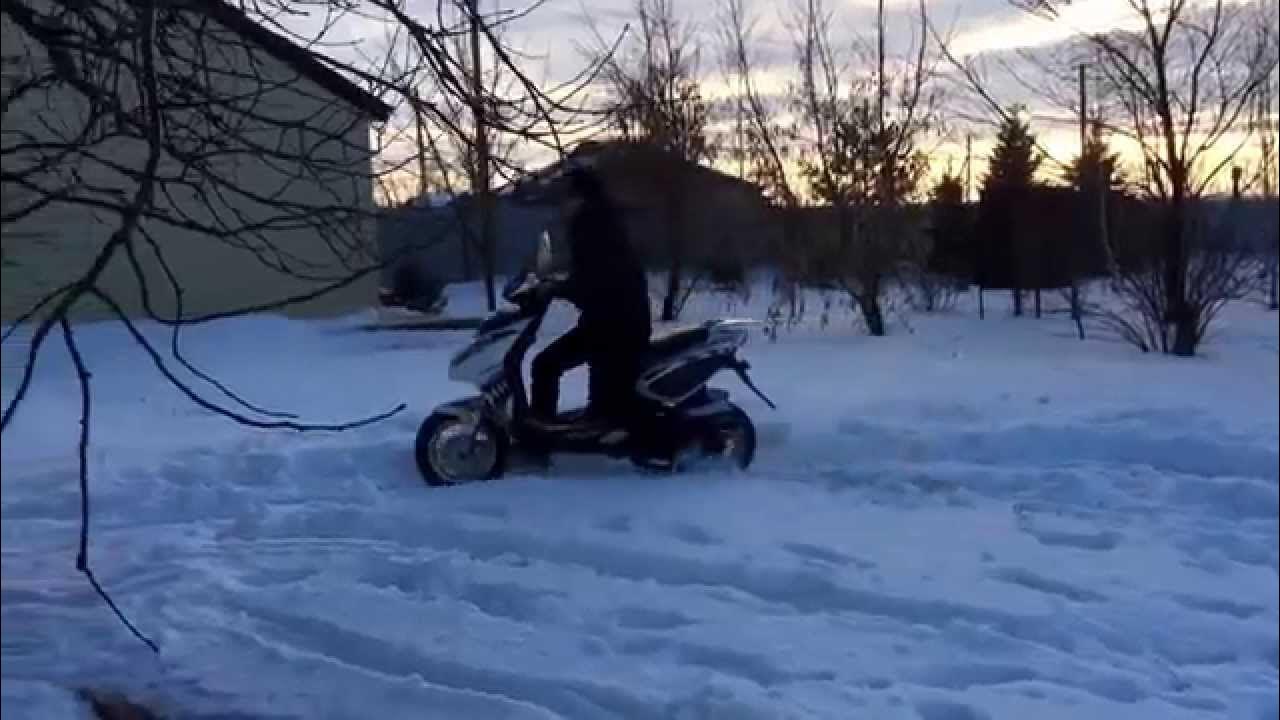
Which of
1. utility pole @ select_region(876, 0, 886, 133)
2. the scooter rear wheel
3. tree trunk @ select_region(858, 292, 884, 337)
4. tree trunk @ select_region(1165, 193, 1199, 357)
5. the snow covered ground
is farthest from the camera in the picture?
tree trunk @ select_region(1165, 193, 1199, 357)

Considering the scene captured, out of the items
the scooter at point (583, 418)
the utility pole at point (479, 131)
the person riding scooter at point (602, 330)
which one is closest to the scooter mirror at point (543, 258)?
the scooter at point (583, 418)

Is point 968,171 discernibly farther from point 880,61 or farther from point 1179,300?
point 1179,300

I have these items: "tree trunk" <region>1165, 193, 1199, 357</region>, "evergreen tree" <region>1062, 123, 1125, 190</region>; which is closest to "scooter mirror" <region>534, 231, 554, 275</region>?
"evergreen tree" <region>1062, 123, 1125, 190</region>

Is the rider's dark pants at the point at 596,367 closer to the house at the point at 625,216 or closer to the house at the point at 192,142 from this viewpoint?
the house at the point at 625,216

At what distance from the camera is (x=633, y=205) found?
28.5ft

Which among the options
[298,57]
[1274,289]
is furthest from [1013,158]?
[1274,289]

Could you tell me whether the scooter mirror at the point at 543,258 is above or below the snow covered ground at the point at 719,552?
above

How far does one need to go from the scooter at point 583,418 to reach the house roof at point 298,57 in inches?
138

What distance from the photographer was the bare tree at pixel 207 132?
500 centimetres

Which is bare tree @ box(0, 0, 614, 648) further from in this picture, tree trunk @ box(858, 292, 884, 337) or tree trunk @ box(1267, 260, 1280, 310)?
tree trunk @ box(1267, 260, 1280, 310)

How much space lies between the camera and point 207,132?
556 centimetres

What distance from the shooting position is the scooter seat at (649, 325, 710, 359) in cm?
920

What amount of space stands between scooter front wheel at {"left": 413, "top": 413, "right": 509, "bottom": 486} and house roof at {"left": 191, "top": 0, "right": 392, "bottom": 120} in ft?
12.2

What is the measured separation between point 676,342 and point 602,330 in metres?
0.37
